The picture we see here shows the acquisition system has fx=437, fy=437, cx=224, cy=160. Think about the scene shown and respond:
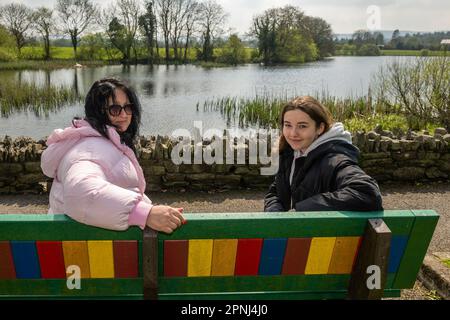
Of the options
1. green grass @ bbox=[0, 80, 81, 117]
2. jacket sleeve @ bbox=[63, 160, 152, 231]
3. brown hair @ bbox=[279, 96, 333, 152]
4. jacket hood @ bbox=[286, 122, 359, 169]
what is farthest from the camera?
green grass @ bbox=[0, 80, 81, 117]

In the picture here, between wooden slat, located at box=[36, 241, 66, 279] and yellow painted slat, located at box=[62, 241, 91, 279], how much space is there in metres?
0.02

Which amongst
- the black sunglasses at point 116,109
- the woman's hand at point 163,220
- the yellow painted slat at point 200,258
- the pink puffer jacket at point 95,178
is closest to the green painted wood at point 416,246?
the yellow painted slat at point 200,258

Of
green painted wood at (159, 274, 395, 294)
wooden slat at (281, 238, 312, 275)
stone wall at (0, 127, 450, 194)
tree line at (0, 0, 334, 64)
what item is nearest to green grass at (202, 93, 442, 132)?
stone wall at (0, 127, 450, 194)

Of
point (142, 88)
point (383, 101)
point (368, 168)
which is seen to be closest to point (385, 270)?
point (368, 168)

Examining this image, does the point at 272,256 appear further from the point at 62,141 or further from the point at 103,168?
the point at 62,141

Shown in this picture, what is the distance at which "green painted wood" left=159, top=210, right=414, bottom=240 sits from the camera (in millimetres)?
1714

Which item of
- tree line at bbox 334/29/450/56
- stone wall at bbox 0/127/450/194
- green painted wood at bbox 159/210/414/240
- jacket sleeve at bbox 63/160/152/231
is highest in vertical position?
tree line at bbox 334/29/450/56

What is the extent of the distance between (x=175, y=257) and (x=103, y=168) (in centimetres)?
48

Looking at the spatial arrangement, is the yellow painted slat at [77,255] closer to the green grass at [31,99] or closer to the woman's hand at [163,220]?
the woman's hand at [163,220]

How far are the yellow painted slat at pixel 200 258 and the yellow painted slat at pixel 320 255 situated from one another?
1.42 ft

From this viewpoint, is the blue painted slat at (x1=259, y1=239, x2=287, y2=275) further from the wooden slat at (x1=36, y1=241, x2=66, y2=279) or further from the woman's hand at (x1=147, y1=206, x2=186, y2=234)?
the wooden slat at (x1=36, y1=241, x2=66, y2=279)

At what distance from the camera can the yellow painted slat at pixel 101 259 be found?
1.74 metres

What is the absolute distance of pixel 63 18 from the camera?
2621 inches

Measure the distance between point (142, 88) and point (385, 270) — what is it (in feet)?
96.8
